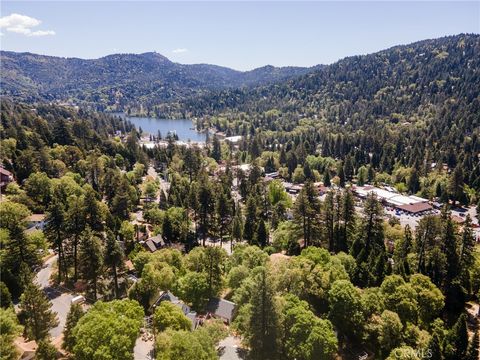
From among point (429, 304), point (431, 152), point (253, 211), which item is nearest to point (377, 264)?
point (429, 304)

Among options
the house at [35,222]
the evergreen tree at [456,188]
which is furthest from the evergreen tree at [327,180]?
the house at [35,222]

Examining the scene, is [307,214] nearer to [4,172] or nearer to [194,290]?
[194,290]

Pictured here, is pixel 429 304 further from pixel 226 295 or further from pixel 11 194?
pixel 11 194

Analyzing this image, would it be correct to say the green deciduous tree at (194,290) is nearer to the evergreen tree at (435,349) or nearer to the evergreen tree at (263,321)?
the evergreen tree at (263,321)

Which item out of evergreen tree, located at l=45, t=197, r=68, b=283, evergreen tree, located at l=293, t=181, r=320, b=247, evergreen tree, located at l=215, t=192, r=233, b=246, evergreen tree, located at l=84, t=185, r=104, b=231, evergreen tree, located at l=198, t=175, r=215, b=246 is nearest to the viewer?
evergreen tree, located at l=45, t=197, r=68, b=283

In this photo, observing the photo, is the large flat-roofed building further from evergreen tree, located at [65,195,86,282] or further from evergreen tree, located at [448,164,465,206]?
evergreen tree, located at [65,195,86,282]

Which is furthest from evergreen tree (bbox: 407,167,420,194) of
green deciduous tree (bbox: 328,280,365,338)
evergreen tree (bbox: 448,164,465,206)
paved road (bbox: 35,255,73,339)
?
paved road (bbox: 35,255,73,339)
